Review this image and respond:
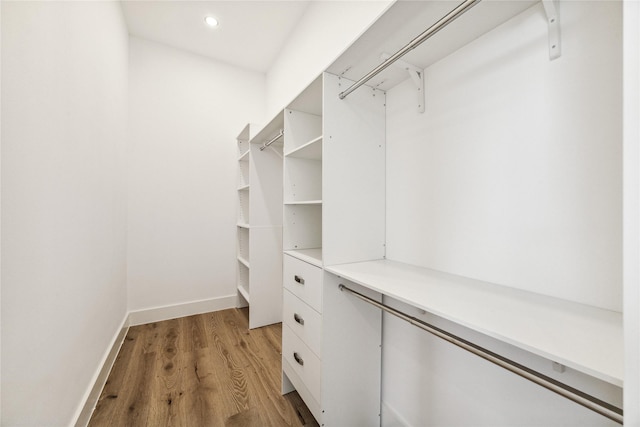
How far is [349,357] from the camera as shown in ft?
4.30

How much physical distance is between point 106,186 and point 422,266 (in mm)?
2172

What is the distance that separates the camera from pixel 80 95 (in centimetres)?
133

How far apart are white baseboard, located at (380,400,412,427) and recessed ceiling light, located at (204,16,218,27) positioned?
3280 millimetres

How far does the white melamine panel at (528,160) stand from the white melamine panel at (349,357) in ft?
0.92

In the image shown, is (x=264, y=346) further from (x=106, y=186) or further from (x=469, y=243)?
(x=469, y=243)

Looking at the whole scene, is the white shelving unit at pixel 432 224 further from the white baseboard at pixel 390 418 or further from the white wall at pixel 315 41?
the white wall at pixel 315 41

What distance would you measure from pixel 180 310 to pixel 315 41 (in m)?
2.98

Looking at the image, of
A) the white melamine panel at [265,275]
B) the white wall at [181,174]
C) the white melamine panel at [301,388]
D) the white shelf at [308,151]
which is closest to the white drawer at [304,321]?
the white melamine panel at [301,388]

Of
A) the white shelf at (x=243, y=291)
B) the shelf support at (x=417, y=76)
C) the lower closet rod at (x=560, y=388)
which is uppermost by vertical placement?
the shelf support at (x=417, y=76)

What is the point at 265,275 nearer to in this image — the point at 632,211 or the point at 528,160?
the point at 528,160

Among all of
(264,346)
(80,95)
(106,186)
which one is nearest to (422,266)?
(264,346)

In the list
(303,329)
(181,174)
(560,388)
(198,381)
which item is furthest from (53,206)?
(181,174)

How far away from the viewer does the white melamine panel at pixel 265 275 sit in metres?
2.54

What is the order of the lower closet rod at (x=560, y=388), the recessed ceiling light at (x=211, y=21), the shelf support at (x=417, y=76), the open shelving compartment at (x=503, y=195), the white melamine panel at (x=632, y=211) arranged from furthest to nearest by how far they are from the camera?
the recessed ceiling light at (x=211, y=21) < the shelf support at (x=417, y=76) < the open shelving compartment at (x=503, y=195) < the lower closet rod at (x=560, y=388) < the white melamine panel at (x=632, y=211)
